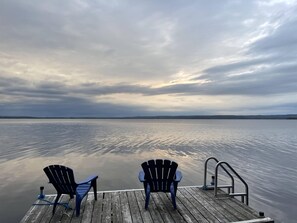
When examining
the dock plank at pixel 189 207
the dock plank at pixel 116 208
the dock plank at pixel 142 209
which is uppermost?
the dock plank at pixel 142 209

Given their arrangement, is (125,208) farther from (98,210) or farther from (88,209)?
(88,209)

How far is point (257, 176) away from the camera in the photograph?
11.5m

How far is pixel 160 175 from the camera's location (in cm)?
495

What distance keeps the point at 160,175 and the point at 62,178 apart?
2004mm

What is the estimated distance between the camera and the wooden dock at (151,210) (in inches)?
171

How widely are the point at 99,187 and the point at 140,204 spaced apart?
A: 5.28m

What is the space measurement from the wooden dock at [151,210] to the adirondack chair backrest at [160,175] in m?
0.44

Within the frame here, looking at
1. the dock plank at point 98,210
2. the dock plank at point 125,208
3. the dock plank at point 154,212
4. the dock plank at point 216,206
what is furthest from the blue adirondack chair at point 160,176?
the dock plank at point 98,210

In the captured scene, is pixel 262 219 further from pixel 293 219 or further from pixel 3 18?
pixel 3 18

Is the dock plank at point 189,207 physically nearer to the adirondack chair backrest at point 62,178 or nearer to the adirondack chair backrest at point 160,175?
the adirondack chair backrest at point 160,175

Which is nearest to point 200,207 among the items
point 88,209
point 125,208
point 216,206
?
point 216,206

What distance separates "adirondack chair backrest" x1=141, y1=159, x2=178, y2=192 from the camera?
16.2 ft

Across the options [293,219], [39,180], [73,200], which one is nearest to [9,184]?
[39,180]

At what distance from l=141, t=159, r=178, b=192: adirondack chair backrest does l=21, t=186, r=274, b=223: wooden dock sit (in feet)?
1.43
